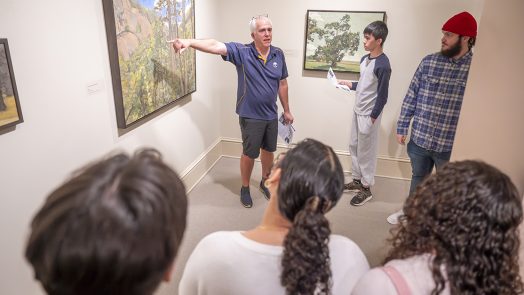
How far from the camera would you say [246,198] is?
310cm

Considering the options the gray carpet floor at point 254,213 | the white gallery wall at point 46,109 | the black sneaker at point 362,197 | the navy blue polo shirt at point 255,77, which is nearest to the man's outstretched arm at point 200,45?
the navy blue polo shirt at point 255,77

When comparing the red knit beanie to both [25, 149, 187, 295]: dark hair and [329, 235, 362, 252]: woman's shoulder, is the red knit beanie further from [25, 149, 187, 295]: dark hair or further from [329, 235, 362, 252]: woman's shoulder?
[25, 149, 187, 295]: dark hair

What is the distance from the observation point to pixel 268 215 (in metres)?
0.96

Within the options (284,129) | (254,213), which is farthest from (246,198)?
(284,129)

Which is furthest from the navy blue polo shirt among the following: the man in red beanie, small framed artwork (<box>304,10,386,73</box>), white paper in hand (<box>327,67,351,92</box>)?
the man in red beanie

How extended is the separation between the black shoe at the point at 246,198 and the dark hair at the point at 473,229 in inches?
90.6

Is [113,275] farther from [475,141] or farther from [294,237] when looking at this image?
[475,141]

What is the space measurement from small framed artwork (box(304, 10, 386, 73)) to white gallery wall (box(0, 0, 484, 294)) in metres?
0.08

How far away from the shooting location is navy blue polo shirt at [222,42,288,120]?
9.09ft

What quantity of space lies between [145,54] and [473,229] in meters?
2.15

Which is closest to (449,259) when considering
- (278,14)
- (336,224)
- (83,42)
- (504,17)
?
(504,17)

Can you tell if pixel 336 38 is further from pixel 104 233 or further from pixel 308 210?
pixel 104 233

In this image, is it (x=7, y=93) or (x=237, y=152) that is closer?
(x=7, y=93)

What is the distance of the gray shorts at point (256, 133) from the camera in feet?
9.64
